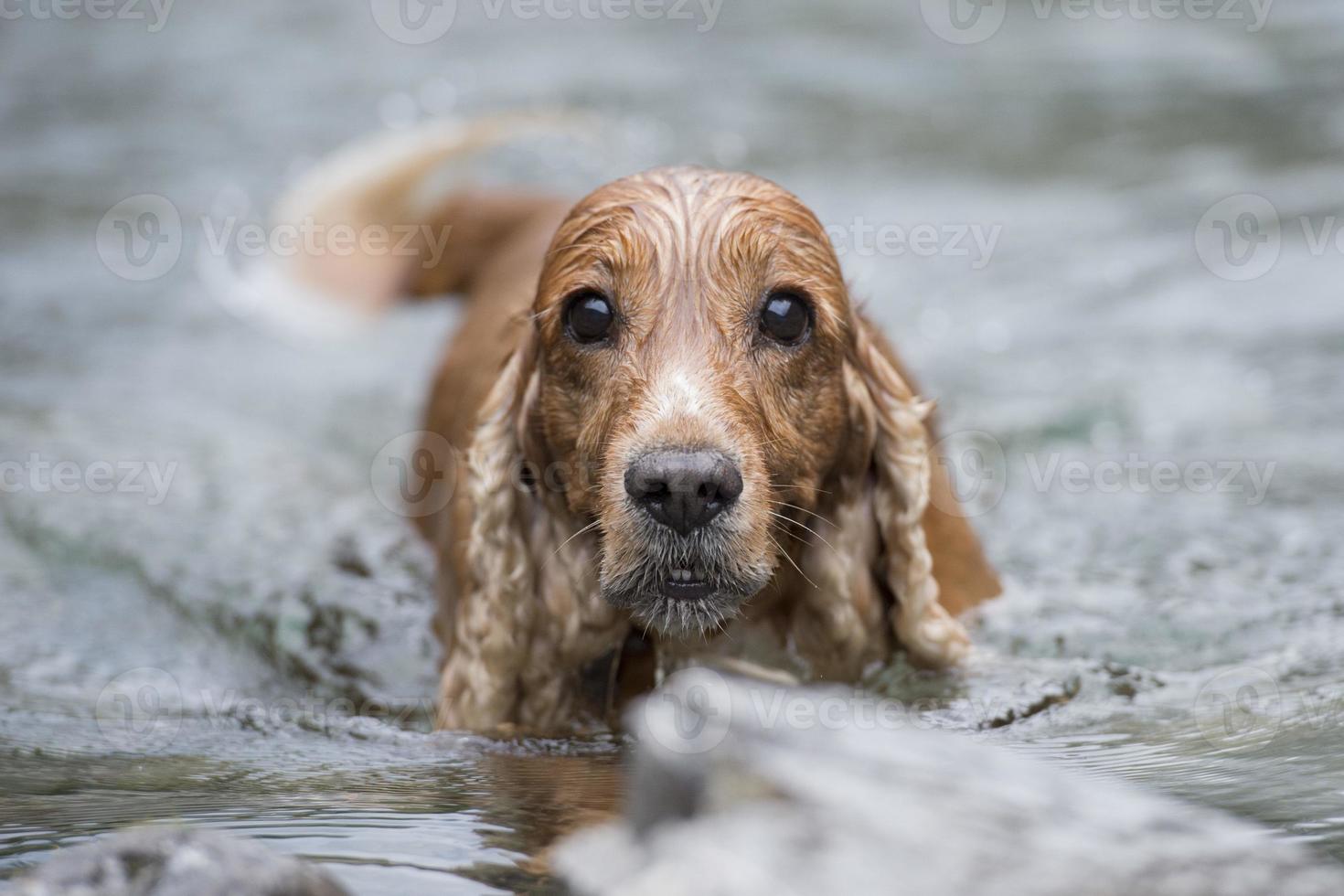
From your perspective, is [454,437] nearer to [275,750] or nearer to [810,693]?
[275,750]

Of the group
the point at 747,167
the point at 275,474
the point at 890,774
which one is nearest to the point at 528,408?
the point at 890,774

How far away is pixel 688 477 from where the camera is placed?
3.17m

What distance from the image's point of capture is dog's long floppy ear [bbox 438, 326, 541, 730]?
390 centimetres

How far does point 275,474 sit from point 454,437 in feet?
4.40

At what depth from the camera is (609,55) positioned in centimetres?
1118
